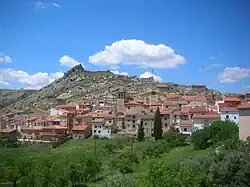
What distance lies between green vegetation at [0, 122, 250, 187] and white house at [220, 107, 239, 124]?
794 cm

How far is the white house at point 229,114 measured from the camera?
1927 inches

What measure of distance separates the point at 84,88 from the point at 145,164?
85.7 meters

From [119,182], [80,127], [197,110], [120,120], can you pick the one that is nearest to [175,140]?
[197,110]

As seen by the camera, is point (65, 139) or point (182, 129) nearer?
point (182, 129)

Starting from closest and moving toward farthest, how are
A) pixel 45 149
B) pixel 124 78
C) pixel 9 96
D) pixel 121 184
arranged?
pixel 121 184, pixel 45 149, pixel 124 78, pixel 9 96

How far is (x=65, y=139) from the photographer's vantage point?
60250mm

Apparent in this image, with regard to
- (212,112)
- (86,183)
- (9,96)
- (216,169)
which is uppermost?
(9,96)

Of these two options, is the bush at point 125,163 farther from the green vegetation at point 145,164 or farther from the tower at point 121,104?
the tower at point 121,104

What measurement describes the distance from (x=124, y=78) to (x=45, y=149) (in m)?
76.9

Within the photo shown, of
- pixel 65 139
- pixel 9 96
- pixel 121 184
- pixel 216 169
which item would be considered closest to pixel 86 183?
pixel 121 184

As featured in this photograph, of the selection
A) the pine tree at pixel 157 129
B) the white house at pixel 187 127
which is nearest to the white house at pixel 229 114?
the white house at pixel 187 127

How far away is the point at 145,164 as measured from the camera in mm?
36812

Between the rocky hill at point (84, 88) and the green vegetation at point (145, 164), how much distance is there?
4972 centimetres

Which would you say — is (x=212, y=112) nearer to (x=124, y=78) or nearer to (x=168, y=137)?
(x=168, y=137)
